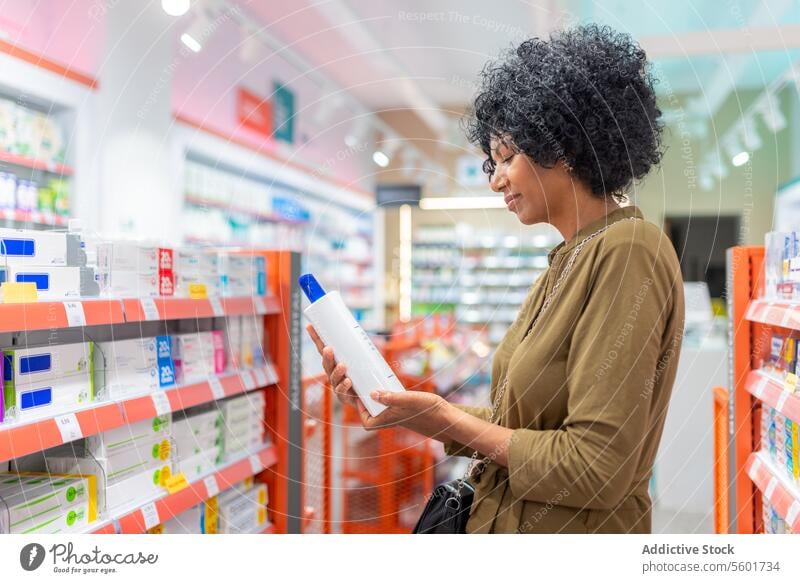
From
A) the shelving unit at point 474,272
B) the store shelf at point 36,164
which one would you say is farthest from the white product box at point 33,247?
the shelving unit at point 474,272

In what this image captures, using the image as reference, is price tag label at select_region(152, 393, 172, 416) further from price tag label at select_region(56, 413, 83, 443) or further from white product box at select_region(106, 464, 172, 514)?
price tag label at select_region(56, 413, 83, 443)

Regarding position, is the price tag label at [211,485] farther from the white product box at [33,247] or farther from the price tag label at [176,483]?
the white product box at [33,247]

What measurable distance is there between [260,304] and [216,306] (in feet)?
1.02

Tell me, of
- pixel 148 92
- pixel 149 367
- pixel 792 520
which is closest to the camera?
pixel 792 520

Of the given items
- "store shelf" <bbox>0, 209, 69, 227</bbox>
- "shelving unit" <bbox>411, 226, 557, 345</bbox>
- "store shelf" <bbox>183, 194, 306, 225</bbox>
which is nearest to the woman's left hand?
"store shelf" <bbox>0, 209, 69, 227</bbox>

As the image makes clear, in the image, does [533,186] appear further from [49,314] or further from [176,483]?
[176,483]

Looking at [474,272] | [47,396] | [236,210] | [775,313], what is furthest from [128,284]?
[474,272]

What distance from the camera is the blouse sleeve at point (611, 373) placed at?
1047mm

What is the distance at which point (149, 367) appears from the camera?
78.2 inches

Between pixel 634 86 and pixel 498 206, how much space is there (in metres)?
9.32

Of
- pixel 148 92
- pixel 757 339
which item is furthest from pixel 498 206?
pixel 757 339

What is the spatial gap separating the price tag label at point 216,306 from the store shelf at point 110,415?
8.8 inches
